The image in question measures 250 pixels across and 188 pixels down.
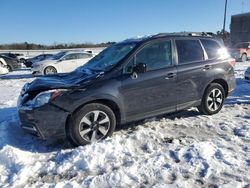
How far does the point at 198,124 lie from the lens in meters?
6.32

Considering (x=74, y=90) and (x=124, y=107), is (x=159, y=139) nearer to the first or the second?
(x=124, y=107)

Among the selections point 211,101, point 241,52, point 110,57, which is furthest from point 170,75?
point 241,52

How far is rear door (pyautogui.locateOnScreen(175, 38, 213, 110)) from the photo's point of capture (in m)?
6.25

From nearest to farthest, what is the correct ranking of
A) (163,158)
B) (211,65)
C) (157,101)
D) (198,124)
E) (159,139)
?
(163,158) → (159,139) → (157,101) → (198,124) → (211,65)

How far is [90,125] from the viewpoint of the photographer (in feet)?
17.1

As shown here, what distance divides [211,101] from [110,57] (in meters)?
2.44

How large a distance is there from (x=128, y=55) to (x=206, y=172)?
248 centimetres

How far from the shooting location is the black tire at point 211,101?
678 centimetres

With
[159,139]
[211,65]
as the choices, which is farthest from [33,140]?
[211,65]

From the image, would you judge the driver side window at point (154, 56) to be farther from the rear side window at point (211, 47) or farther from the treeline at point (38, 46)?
the treeline at point (38, 46)

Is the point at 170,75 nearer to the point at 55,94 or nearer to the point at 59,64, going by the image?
the point at 55,94

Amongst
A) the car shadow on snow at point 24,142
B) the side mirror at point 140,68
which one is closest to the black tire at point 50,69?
the car shadow on snow at point 24,142

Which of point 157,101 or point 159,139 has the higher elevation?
point 157,101

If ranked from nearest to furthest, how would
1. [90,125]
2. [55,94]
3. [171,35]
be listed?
1. [55,94]
2. [90,125]
3. [171,35]
